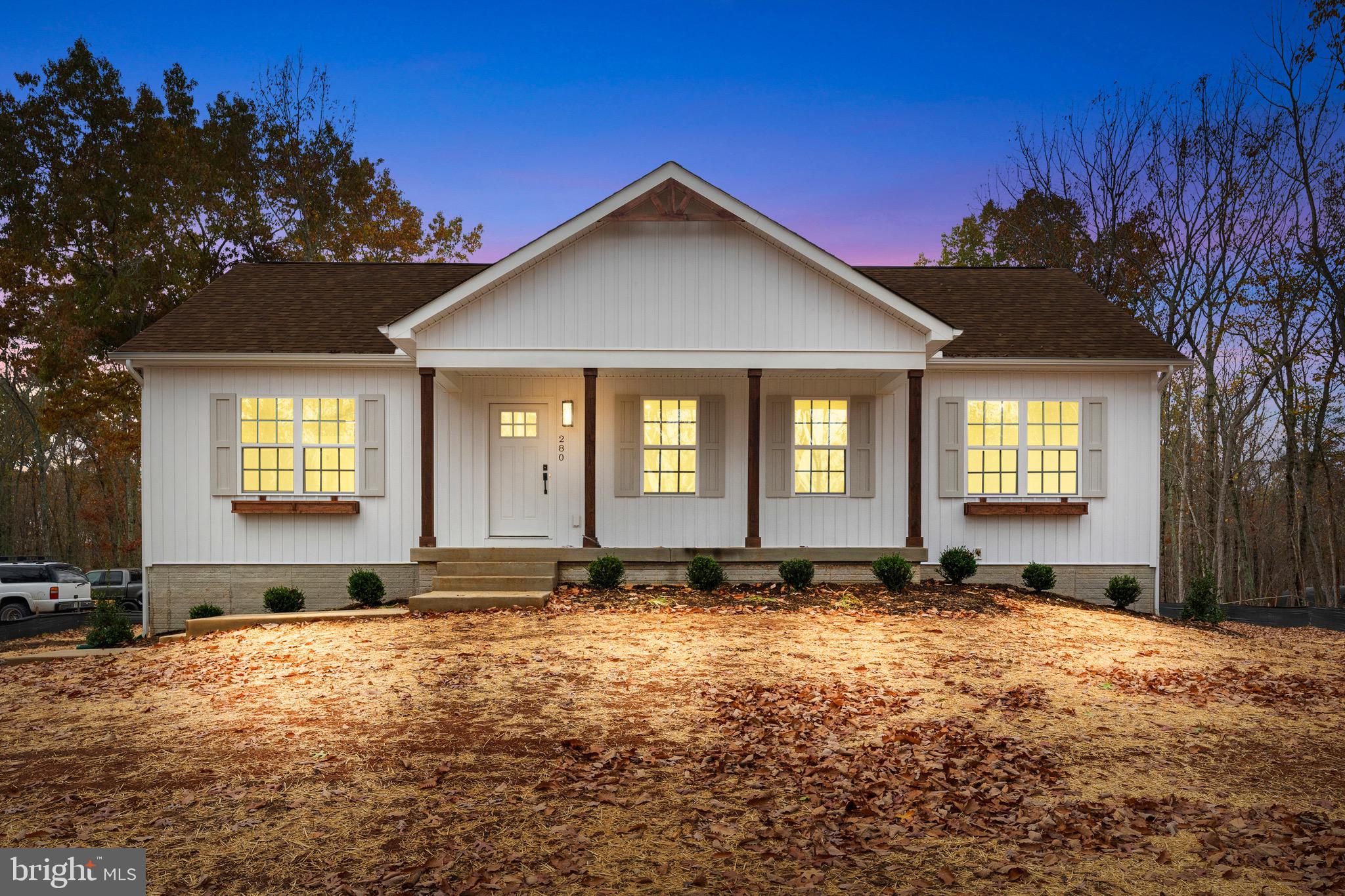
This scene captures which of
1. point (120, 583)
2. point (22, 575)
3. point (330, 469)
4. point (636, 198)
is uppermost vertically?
point (636, 198)

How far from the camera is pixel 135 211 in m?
22.9

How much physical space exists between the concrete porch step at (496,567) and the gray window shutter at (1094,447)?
848 centimetres

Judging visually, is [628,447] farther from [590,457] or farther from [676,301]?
[676,301]

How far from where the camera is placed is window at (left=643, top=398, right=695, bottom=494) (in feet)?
44.4

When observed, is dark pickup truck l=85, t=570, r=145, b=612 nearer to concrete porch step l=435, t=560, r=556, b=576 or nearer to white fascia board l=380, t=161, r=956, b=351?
concrete porch step l=435, t=560, r=556, b=576

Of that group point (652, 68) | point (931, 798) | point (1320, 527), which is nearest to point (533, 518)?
point (931, 798)

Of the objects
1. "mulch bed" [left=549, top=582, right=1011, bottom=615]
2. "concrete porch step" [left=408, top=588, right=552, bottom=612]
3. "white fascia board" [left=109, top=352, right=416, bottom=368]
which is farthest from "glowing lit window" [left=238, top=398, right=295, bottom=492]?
"mulch bed" [left=549, top=582, right=1011, bottom=615]

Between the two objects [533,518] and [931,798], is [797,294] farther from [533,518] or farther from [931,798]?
[931,798]

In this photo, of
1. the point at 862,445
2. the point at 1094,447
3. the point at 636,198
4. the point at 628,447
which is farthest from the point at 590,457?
the point at 1094,447

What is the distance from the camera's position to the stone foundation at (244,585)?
42.1ft

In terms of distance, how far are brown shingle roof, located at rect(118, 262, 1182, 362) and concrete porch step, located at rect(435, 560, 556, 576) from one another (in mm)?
3591

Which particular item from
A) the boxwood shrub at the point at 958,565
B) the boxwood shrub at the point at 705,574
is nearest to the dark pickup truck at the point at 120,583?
the boxwood shrub at the point at 705,574

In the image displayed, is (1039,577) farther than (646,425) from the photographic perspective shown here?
No

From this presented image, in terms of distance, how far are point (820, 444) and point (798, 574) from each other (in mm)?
2639
